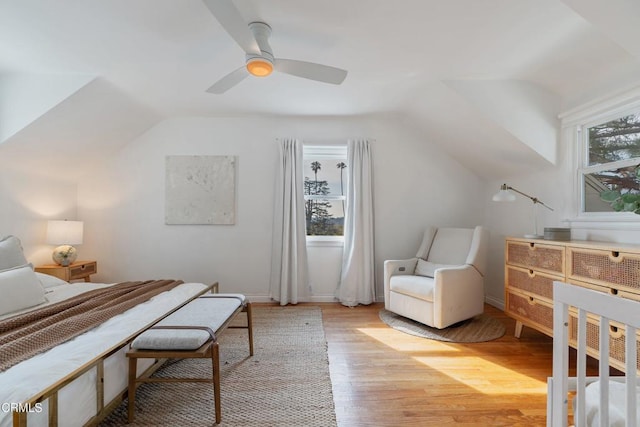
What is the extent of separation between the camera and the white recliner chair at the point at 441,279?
2707 mm

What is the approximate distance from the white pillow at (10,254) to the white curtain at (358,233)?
293 cm

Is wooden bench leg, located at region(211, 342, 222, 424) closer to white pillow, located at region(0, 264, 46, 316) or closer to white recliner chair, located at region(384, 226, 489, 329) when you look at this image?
white pillow, located at region(0, 264, 46, 316)

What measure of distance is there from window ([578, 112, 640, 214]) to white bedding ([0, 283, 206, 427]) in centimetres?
327

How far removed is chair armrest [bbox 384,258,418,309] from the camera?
3144 mm

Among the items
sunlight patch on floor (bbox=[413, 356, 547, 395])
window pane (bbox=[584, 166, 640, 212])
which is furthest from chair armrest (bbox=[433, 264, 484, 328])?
window pane (bbox=[584, 166, 640, 212])

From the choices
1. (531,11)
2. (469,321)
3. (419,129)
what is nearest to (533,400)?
(469,321)

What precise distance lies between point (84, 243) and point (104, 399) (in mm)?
3009

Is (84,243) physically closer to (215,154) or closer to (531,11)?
(215,154)

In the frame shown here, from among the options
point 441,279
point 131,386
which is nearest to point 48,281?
point 131,386

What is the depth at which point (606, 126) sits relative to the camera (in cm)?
236

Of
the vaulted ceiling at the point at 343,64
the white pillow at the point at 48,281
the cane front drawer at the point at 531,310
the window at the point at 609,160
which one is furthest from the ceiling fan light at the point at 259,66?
the cane front drawer at the point at 531,310

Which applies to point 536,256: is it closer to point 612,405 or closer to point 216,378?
point 612,405

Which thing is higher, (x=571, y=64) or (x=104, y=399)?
(x=571, y=64)

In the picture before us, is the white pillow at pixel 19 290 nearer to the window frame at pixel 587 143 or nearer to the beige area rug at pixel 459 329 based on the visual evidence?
the beige area rug at pixel 459 329
